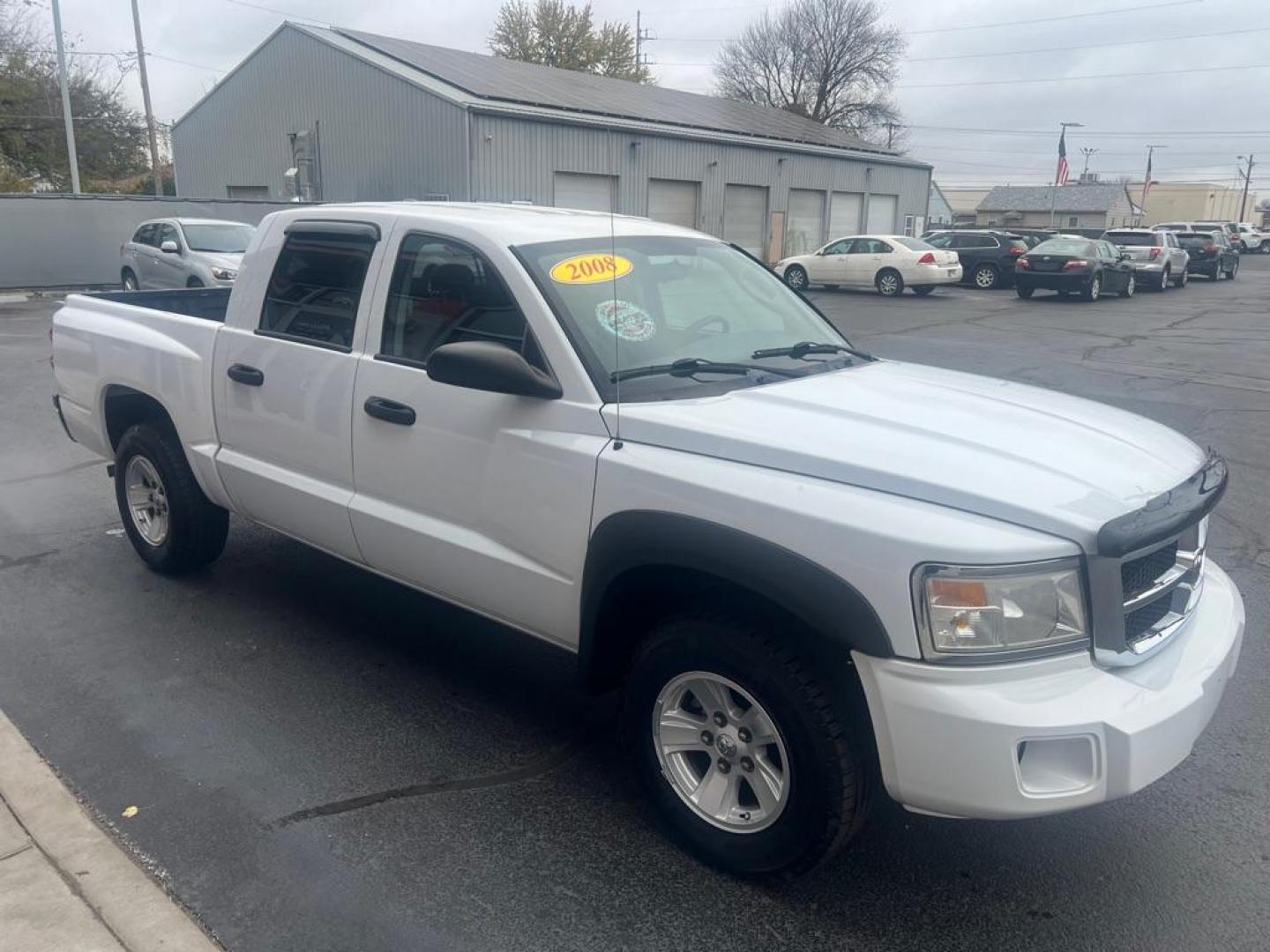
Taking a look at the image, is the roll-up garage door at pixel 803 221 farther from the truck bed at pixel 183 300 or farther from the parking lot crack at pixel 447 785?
the parking lot crack at pixel 447 785

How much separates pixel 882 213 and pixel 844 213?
281 centimetres

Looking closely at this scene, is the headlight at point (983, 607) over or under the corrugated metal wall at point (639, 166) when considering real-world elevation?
under

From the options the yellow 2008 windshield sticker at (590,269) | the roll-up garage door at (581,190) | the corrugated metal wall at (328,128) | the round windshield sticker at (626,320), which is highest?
the corrugated metal wall at (328,128)

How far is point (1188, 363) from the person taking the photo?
14383mm

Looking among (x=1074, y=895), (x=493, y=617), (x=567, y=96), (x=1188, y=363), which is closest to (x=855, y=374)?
(x=493, y=617)

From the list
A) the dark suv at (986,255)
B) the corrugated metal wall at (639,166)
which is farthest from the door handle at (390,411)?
the dark suv at (986,255)

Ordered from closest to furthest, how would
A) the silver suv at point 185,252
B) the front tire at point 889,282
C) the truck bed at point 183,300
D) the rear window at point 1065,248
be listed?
the truck bed at point 183,300 < the silver suv at point 185,252 < the rear window at point 1065,248 < the front tire at point 889,282

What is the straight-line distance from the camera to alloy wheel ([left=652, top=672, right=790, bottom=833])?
298 cm

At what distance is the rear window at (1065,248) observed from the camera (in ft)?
82.7

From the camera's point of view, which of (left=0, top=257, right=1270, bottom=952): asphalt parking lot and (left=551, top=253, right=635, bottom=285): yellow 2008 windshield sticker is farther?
(left=551, top=253, right=635, bottom=285): yellow 2008 windshield sticker

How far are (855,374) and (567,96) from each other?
26318 mm

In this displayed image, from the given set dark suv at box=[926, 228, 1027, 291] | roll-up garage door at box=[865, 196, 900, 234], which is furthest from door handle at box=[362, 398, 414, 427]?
roll-up garage door at box=[865, 196, 900, 234]

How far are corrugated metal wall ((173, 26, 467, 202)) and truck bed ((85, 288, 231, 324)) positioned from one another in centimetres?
1874

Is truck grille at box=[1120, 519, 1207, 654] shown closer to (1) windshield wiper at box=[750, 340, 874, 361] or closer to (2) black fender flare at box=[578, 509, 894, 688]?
(2) black fender flare at box=[578, 509, 894, 688]
